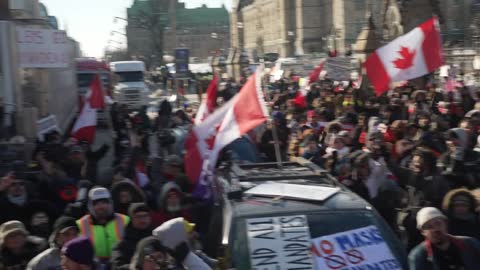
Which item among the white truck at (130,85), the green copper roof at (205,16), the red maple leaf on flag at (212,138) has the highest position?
the green copper roof at (205,16)

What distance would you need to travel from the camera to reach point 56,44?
63.1 feet

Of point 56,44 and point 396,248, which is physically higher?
point 56,44

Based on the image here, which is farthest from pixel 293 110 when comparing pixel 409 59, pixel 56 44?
pixel 56 44

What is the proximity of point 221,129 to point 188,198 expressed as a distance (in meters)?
0.79

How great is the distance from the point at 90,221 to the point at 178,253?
131 cm

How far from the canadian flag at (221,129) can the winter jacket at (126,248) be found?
226cm

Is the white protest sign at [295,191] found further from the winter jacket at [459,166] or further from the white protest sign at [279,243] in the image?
the winter jacket at [459,166]

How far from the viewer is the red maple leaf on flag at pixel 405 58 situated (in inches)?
552

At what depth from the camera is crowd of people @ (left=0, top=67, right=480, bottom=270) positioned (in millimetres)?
5914

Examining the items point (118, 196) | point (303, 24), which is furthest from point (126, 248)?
point (303, 24)

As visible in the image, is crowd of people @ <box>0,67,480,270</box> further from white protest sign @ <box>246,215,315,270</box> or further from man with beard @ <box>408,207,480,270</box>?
white protest sign @ <box>246,215,315,270</box>

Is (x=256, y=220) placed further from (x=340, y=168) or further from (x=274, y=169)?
(x=340, y=168)

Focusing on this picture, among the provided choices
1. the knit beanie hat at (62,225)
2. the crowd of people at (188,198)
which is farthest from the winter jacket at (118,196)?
the knit beanie hat at (62,225)

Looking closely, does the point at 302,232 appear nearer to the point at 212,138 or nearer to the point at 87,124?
the point at 212,138
